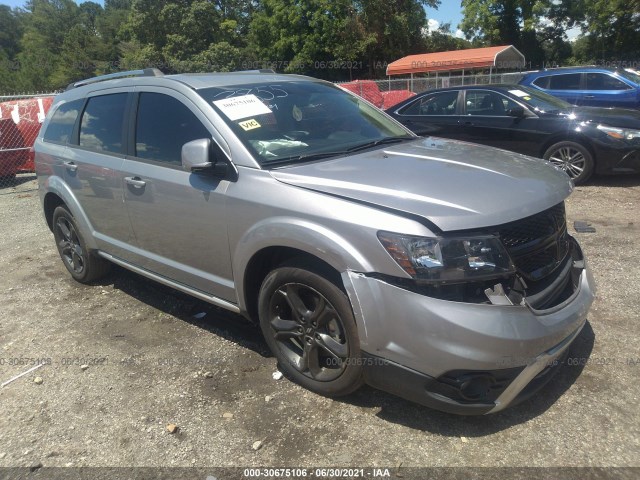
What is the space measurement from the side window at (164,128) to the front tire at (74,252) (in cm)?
143

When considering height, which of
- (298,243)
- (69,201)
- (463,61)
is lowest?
(463,61)

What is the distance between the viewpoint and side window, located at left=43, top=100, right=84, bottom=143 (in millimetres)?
4742

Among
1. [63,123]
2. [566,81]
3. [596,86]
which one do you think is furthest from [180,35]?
[63,123]

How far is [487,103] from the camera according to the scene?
819cm

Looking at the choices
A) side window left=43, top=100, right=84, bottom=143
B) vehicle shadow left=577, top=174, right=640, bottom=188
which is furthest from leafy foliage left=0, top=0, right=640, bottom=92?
side window left=43, top=100, right=84, bottom=143

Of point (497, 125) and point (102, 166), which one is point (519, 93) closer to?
point (497, 125)

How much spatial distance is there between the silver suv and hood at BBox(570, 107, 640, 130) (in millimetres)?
4519

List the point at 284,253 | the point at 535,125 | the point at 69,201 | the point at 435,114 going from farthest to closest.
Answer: the point at 435,114 < the point at 535,125 < the point at 69,201 < the point at 284,253

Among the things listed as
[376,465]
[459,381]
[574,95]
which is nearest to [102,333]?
[376,465]

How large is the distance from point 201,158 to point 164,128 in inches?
30.8

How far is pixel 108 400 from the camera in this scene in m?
3.21

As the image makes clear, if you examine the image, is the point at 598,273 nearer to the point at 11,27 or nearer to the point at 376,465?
the point at 376,465

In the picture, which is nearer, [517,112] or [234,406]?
[234,406]

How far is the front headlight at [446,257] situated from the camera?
239 cm
